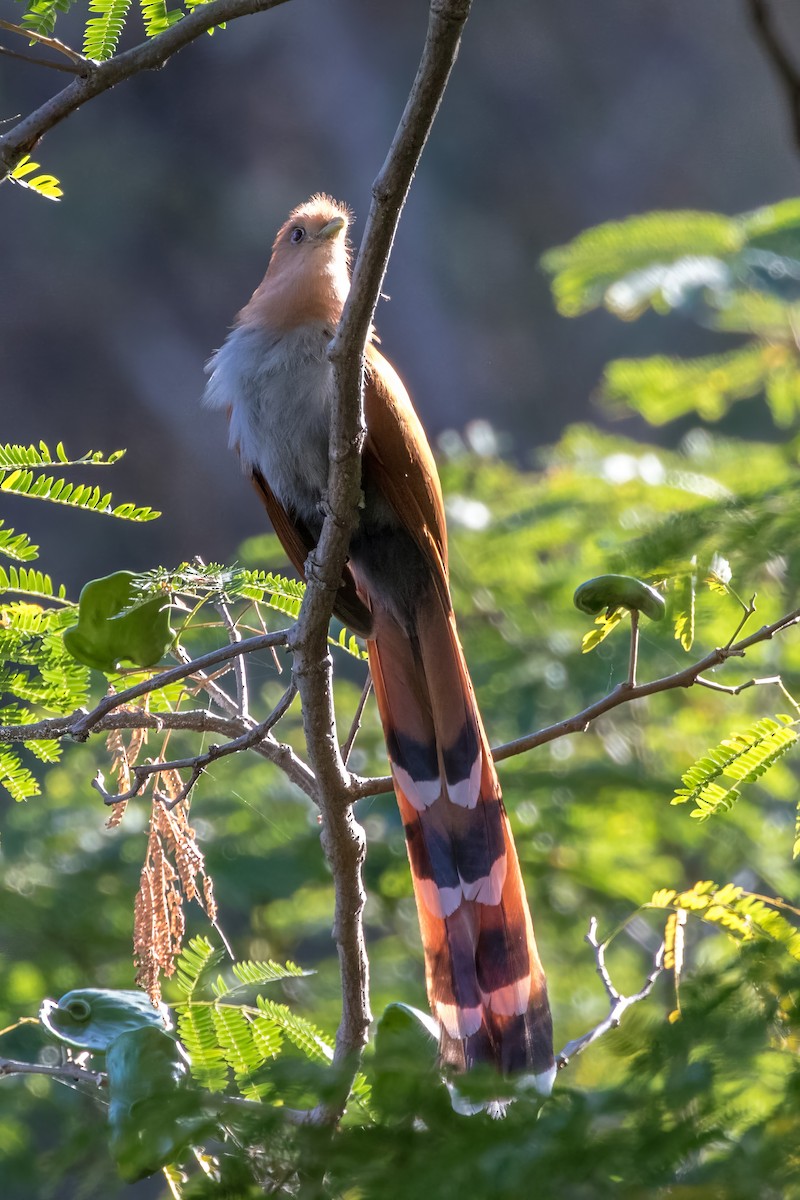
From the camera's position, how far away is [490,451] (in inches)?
141

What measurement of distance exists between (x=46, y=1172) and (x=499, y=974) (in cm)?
107

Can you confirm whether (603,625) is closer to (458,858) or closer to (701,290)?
(458,858)

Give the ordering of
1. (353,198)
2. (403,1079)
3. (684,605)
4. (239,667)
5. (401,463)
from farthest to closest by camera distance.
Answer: (353,198) → (401,463) → (239,667) → (684,605) → (403,1079)

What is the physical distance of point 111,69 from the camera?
57.5 inches

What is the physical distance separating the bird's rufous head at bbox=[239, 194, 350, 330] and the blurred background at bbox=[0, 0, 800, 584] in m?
5.55

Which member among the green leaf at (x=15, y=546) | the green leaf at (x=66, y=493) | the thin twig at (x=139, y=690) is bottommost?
the thin twig at (x=139, y=690)

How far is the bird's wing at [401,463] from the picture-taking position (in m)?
2.21

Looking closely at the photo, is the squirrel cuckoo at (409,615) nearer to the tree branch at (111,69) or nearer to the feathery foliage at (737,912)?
the feathery foliage at (737,912)

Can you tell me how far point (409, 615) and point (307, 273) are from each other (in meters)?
0.77

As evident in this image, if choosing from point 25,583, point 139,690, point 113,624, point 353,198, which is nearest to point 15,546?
point 25,583

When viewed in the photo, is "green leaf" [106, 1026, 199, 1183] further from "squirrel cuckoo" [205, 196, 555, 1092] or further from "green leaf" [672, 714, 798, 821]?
"green leaf" [672, 714, 798, 821]

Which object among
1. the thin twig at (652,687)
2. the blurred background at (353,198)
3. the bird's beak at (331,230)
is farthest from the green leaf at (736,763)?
the blurred background at (353,198)

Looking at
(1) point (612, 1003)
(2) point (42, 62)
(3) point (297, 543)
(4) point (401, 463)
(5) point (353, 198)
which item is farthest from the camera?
(5) point (353, 198)

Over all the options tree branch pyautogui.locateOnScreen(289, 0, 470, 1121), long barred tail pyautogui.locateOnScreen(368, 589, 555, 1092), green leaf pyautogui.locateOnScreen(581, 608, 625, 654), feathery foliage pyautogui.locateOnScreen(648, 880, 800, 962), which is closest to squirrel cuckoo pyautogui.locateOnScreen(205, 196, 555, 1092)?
long barred tail pyautogui.locateOnScreen(368, 589, 555, 1092)
